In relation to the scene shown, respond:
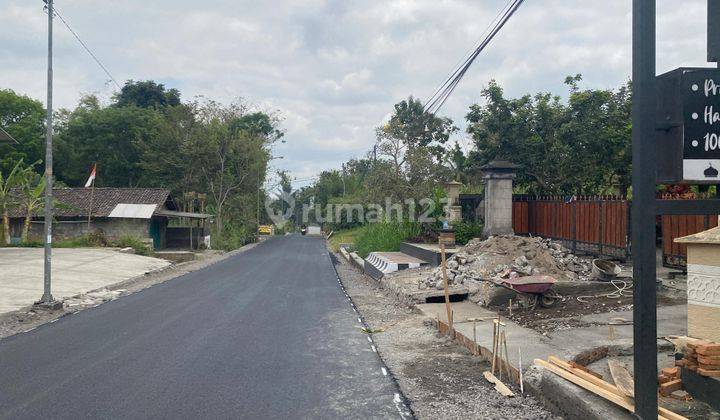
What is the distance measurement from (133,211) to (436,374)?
3355 centimetres

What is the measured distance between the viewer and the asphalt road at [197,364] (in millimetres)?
6203

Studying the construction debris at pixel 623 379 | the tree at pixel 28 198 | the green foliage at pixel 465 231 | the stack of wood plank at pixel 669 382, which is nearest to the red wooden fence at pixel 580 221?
the green foliage at pixel 465 231

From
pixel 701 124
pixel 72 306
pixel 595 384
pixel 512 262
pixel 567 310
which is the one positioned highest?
pixel 701 124

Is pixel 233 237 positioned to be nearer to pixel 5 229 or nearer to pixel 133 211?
pixel 133 211

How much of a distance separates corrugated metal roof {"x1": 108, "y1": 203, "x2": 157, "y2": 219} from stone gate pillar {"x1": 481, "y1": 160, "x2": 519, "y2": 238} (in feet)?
78.0

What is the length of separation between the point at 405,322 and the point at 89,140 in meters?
48.5

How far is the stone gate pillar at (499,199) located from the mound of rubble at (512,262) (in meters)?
3.63

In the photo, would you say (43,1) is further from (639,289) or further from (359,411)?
(639,289)

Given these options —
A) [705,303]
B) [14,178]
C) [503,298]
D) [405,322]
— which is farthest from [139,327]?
[14,178]

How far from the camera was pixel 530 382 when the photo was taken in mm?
6637

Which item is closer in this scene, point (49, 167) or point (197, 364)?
point (197, 364)

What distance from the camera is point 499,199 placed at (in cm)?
2014

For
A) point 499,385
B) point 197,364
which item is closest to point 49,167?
point 197,364

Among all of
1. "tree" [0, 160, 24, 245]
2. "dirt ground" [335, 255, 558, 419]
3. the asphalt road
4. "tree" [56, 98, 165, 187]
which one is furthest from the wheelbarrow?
"tree" [56, 98, 165, 187]
